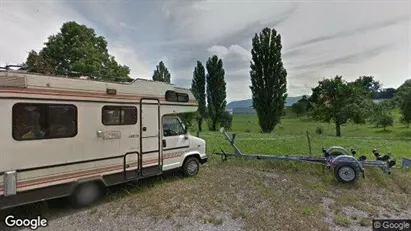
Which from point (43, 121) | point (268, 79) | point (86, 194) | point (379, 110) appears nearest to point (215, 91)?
point (268, 79)

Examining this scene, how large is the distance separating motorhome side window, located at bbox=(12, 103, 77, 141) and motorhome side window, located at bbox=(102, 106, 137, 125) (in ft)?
2.28

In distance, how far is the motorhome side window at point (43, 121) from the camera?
15.1 feet

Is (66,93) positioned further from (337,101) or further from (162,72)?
(162,72)

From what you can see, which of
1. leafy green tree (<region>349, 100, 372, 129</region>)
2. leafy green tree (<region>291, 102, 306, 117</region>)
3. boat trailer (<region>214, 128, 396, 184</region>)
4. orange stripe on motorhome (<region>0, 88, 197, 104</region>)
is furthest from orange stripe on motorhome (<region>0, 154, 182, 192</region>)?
leafy green tree (<region>291, 102, 306, 117</region>)

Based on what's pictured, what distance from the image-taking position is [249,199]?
6312 millimetres

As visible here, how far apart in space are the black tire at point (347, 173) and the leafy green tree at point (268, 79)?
24.7 meters

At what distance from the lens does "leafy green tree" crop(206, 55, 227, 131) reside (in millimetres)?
40344

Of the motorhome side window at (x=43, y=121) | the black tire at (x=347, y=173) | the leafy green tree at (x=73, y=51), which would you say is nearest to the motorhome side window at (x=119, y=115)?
the motorhome side window at (x=43, y=121)

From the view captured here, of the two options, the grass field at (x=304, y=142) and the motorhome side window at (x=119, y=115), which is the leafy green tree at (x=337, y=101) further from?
the motorhome side window at (x=119, y=115)

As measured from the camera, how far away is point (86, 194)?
5.80 m

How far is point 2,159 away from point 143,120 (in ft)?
9.82

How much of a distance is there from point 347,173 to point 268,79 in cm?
2534

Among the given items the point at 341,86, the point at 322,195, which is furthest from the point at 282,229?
the point at 341,86

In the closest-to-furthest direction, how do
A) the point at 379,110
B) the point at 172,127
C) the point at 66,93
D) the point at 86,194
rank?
the point at 66,93 → the point at 86,194 → the point at 172,127 → the point at 379,110
